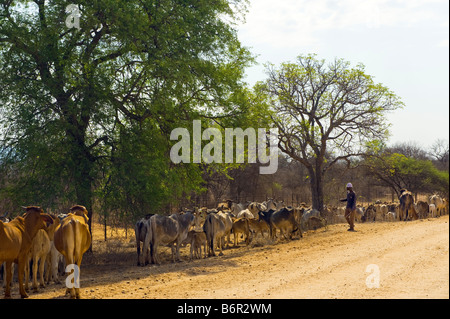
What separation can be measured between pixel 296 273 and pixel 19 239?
6582 mm

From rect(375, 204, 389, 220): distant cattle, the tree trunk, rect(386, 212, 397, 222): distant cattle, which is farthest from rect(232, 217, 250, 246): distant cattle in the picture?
rect(375, 204, 389, 220): distant cattle

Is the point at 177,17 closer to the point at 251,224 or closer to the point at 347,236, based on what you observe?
the point at 251,224

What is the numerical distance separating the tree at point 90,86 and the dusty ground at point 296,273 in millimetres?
3512

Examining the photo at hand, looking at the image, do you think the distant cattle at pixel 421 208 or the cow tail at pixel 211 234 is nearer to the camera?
the cow tail at pixel 211 234

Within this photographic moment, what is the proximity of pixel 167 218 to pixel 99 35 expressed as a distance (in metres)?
7.51

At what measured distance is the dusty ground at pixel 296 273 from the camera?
966 cm

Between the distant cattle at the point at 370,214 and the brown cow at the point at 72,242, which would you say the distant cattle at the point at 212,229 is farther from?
the distant cattle at the point at 370,214

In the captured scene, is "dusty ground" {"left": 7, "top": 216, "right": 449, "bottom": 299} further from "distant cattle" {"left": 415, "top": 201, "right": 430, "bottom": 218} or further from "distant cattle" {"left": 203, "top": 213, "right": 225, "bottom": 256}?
"distant cattle" {"left": 415, "top": 201, "right": 430, "bottom": 218}

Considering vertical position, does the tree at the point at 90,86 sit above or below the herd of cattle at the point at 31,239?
above

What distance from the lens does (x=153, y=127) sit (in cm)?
1847

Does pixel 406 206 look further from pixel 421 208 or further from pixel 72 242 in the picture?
pixel 72 242

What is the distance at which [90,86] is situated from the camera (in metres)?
16.3

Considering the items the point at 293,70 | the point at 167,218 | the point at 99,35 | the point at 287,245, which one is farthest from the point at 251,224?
the point at 293,70

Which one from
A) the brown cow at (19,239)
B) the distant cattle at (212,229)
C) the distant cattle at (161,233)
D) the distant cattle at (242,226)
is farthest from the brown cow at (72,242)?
the distant cattle at (242,226)
